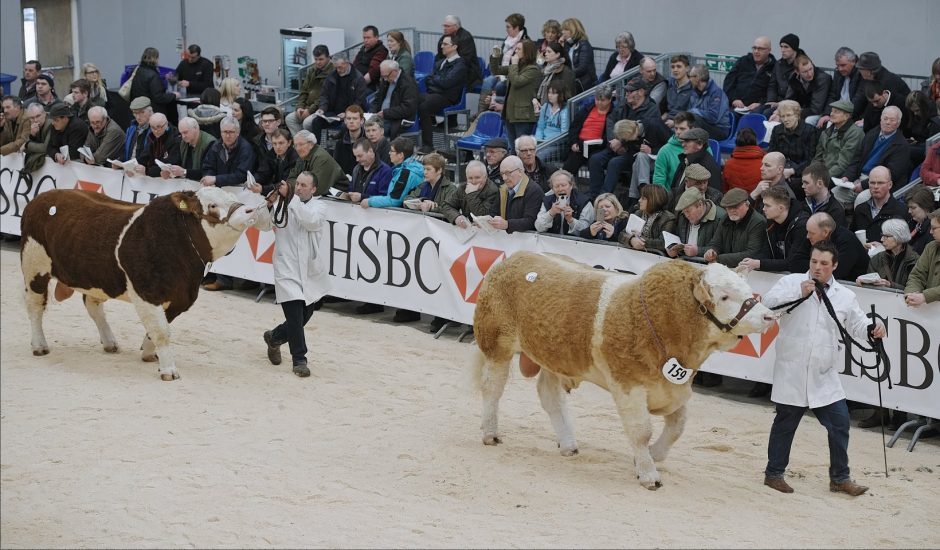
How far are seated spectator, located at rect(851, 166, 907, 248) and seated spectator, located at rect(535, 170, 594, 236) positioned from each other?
2.55 m

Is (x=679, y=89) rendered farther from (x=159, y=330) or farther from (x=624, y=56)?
(x=159, y=330)

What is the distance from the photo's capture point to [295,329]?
11.1 meters

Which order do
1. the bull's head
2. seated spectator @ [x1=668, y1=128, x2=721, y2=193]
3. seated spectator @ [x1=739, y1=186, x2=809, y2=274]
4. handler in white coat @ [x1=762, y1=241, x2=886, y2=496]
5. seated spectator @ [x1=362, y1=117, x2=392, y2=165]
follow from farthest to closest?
1. seated spectator @ [x1=362, y1=117, x2=392, y2=165]
2. seated spectator @ [x1=668, y1=128, x2=721, y2=193]
3. seated spectator @ [x1=739, y1=186, x2=809, y2=274]
4. handler in white coat @ [x1=762, y1=241, x2=886, y2=496]
5. the bull's head

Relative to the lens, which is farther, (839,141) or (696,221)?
(839,141)

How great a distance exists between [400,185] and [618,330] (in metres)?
5.23

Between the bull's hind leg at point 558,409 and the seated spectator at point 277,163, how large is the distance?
5.17m

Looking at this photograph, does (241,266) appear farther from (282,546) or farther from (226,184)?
(282,546)

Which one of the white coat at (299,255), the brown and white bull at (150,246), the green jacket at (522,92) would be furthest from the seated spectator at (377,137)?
the brown and white bull at (150,246)

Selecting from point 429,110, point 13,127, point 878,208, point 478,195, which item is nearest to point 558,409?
point 478,195

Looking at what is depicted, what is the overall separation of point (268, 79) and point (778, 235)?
13.5 metres

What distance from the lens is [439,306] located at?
12672 millimetres

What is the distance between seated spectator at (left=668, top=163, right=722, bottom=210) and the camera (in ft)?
36.5

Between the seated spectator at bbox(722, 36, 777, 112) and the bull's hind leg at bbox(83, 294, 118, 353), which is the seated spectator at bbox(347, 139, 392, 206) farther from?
the seated spectator at bbox(722, 36, 777, 112)

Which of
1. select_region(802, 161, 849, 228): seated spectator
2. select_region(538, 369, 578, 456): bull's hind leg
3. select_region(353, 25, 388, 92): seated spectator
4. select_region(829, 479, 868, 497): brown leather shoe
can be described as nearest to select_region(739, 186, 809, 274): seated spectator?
select_region(802, 161, 849, 228): seated spectator
